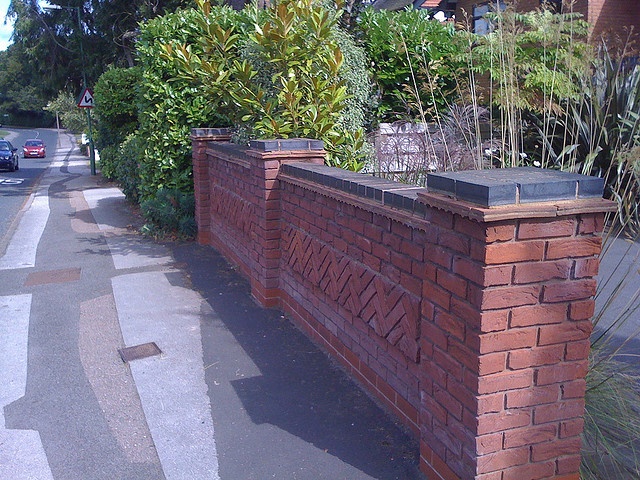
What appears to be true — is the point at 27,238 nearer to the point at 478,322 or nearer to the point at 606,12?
the point at 478,322

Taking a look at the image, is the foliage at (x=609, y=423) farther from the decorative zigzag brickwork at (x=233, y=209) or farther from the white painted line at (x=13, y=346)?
→ the decorative zigzag brickwork at (x=233, y=209)

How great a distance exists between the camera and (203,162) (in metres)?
9.59

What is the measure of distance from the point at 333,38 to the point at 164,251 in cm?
390

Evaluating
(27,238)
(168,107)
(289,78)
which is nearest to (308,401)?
(289,78)

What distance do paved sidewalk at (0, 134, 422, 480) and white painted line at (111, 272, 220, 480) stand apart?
13mm

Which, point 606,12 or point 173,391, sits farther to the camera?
point 606,12

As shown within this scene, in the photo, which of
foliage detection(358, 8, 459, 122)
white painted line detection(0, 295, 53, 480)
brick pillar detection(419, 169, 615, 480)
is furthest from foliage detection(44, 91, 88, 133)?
brick pillar detection(419, 169, 615, 480)

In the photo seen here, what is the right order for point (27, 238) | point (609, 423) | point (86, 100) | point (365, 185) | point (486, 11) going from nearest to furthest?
1. point (609, 423)
2. point (365, 185)
3. point (27, 238)
4. point (486, 11)
5. point (86, 100)

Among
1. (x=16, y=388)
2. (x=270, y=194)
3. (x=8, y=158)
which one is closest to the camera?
(x=16, y=388)

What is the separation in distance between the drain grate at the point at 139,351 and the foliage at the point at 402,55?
5650 millimetres

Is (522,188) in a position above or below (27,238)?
above

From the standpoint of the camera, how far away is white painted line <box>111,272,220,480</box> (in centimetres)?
395

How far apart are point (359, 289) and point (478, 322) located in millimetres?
1750

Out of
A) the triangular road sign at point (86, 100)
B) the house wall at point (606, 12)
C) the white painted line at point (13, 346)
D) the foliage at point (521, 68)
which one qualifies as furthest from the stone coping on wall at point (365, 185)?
the triangular road sign at point (86, 100)
